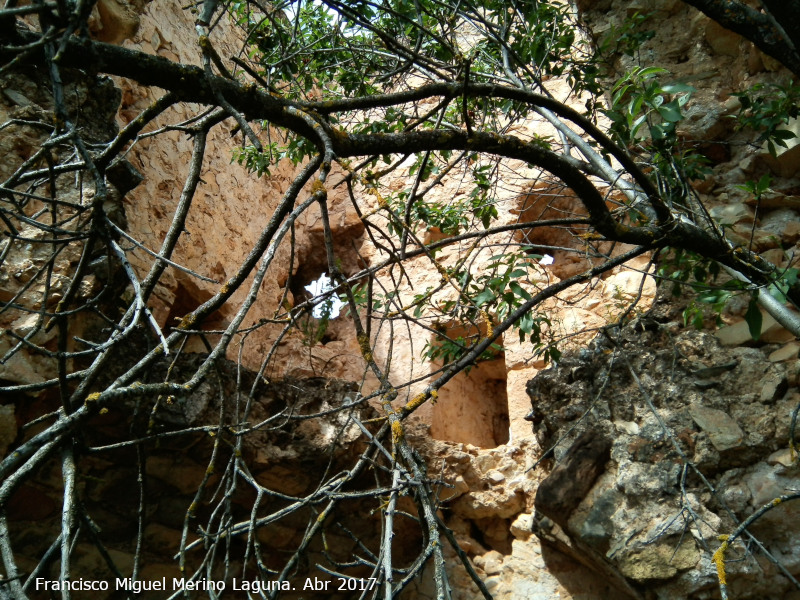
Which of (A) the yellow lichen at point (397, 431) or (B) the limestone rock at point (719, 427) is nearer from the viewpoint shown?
(A) the yellow lichen at point (397, 431)

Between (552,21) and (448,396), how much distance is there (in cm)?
289

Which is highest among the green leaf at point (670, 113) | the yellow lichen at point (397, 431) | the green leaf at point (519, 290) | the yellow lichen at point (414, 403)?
the green leaf at point (670, 113)

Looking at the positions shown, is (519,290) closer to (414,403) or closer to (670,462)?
(414,403)

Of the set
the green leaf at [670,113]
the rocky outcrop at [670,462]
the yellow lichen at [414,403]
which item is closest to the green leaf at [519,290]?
the rocky outcrop at [670,462]

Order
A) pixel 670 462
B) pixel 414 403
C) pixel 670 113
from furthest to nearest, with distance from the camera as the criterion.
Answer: pixel 670 462 → pixel 670 113 → pixel 414 403

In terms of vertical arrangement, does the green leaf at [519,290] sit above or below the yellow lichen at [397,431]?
above

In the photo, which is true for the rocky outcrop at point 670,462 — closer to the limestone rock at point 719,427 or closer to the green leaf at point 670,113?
the limestone rock at point 719,427

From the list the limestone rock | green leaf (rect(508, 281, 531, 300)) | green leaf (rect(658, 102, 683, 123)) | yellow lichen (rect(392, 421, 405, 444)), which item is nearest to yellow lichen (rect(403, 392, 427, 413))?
yellow lichen (rect(392, 421, 405, 444))

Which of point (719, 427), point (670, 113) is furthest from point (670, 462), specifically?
point (670, 113)

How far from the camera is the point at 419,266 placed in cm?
583

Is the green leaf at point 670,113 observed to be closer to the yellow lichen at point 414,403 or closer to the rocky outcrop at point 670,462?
the rocky outcrop at point 670,462

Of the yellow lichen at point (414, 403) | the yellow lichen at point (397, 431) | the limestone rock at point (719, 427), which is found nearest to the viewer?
the yellow lichen at point (397, 431)

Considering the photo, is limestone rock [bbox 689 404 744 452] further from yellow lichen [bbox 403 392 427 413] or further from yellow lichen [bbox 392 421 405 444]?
yellow lichen [bbox 392 421 405 444]

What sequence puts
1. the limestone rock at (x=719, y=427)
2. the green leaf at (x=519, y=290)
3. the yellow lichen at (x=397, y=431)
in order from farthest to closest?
the limestone rock at (x=719, y=427) < the green leaf at (x=519, y=290) < the yellow lichen at (x=397, y=431)
